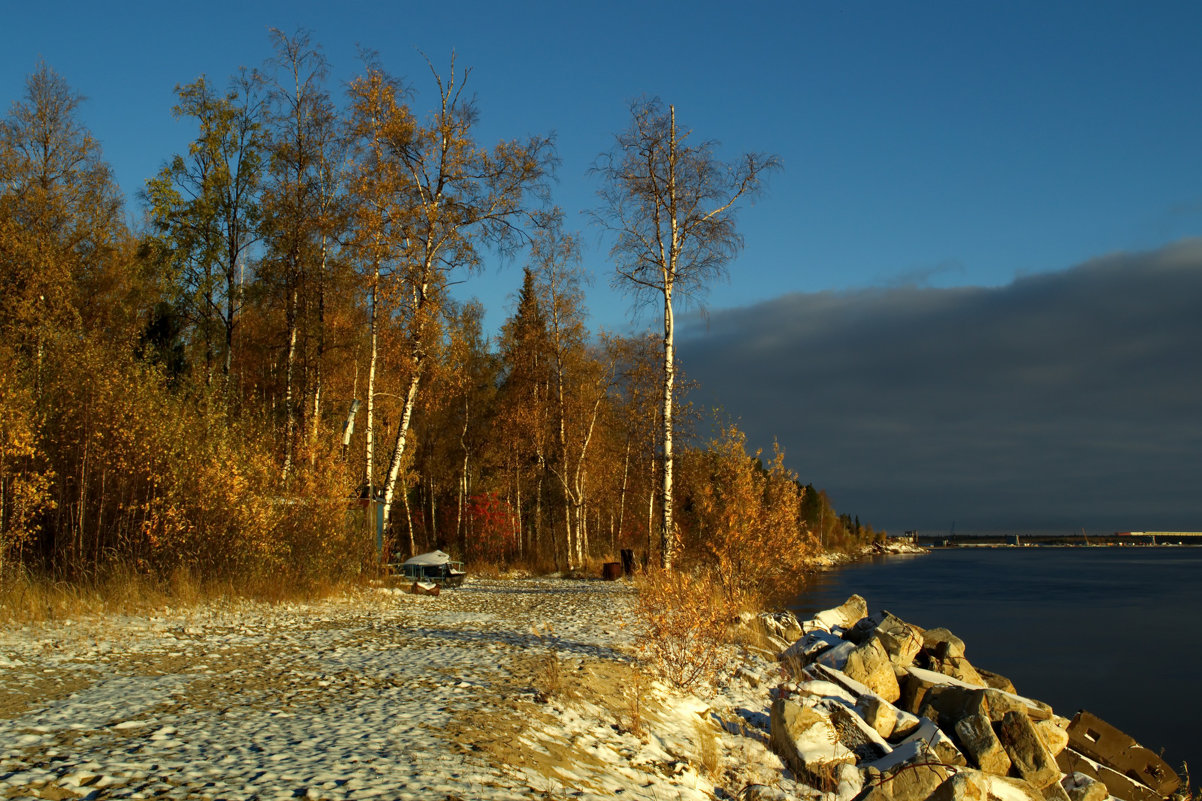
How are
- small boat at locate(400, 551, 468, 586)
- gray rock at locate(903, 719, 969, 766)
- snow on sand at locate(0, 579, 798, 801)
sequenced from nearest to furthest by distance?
1. snow on sand at locate(0, 579, 798, 801)
2. gray rock at locate(903, 719, 969, 766)
3. small boat at locate(400, 551, 468, 586)

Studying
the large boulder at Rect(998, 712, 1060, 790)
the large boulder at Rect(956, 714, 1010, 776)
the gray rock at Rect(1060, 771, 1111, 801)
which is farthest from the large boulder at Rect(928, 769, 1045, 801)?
the gray rock at Rect(1060, 771, 1111, 801)

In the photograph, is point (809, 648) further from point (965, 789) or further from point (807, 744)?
point (965, 789)

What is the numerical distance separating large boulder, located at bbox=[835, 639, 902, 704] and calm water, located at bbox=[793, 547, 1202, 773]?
6980 mm

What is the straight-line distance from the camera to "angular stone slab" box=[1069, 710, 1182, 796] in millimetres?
11945

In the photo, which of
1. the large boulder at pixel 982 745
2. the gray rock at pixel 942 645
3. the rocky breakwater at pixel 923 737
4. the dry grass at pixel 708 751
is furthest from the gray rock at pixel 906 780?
the gray rock at pixel 942 645

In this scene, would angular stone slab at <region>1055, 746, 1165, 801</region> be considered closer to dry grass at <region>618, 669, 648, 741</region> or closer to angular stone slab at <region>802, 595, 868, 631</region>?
angular stone slab at <region>802, 595, 868, 631</region>

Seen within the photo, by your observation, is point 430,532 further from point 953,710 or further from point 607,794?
point 607,794

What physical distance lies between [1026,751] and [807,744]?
404 centimetres

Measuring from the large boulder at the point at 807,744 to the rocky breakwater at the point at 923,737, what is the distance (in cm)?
1

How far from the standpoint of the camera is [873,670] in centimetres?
1145

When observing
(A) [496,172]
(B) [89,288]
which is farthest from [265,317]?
(A) [496,172]

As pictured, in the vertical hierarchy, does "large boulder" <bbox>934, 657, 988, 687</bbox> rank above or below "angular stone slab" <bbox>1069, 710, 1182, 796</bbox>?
above

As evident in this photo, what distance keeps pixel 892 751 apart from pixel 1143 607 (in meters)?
41.1

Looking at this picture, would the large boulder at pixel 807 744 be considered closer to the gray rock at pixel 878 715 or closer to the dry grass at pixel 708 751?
the dry grass at pixel 708 751
